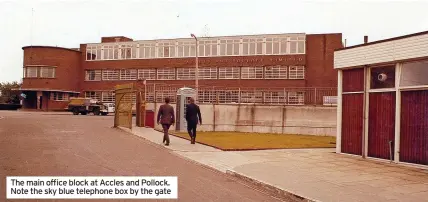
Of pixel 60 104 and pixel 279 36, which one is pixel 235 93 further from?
pixel 60 104

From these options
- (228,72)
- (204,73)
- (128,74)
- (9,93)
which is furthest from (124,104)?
(9,93)

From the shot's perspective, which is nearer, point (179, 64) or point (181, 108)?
point (181, 108)

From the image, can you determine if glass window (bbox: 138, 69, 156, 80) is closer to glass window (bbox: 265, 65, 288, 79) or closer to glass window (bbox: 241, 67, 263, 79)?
glass window (bbox: 241, 67, 263, 79)

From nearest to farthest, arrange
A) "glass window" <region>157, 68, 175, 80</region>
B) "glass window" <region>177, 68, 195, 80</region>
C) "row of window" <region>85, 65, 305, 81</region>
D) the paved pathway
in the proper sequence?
the paved pathway
"row of window" <region>85, 65, 305, 81</region>
"glass window" <region>177, 68, 195, 80</region>
"glass window" <region>157, 68, 175, 80</region>

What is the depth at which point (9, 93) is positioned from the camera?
242 ft

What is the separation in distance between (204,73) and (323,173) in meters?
46.4

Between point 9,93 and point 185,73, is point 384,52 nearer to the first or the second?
point 185,73

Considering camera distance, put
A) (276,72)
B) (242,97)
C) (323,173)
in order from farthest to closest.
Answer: (276,72) < (242,97) < (323,173)

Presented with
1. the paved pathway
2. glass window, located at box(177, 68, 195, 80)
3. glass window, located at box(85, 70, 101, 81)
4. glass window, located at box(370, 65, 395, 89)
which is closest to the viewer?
the paved pathway

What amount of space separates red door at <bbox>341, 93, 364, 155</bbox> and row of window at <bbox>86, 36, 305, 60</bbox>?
3909 centimetres

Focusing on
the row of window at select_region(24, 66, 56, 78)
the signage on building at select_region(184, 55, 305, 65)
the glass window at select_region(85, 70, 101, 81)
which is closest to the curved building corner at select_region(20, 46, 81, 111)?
the row of window at select_region(24, 66, 56, 78)

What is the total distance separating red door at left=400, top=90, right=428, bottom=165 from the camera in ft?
35.2

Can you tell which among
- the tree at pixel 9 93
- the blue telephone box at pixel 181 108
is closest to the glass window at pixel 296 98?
the blue telephone box at pixel 181 108

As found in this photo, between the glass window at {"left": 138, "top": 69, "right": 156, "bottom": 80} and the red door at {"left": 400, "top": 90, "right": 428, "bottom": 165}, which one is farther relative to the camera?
the glass window at {"left": 138, "top": 69, "right": 156, "bottom": 80}
